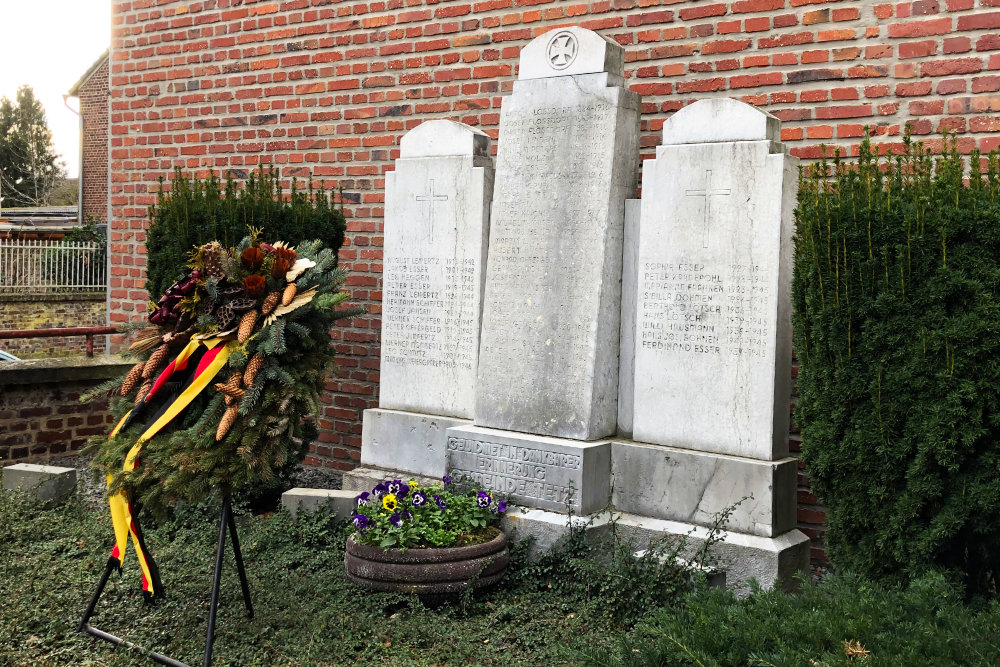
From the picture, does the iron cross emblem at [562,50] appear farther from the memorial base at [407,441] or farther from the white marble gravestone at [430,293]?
the memorial base at [407,441]

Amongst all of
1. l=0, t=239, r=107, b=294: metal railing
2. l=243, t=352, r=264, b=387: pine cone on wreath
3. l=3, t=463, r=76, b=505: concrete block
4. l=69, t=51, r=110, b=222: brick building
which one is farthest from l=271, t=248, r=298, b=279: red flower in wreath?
l=69, t=51, r=110, b=222: brick building

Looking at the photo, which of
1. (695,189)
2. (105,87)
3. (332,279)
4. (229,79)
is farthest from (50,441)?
(105,87)

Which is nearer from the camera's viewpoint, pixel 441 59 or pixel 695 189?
pixel 695 189

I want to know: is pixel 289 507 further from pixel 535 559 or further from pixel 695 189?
pixel 695 189

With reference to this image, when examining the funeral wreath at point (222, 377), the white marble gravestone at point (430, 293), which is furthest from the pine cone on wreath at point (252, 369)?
the white marble gravestone at point (430, 293)

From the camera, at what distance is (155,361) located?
411 cm

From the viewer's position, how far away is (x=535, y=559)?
460 cm

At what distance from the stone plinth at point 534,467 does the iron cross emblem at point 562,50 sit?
6.41 feet

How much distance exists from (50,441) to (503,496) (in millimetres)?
4417

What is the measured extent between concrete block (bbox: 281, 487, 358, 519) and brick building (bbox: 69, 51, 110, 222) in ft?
90.4

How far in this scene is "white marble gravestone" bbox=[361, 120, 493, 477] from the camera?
5301 millimetres

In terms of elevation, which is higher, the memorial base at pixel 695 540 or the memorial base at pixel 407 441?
the memorial base at pixel 407 441

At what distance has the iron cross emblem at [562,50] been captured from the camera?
15.9 ft

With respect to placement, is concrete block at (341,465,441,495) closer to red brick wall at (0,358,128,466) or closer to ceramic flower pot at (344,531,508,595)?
ceramic flower pot at (344,531,508,595)
